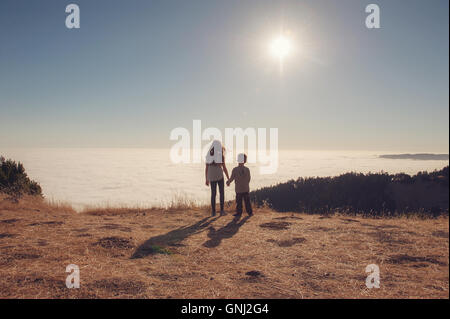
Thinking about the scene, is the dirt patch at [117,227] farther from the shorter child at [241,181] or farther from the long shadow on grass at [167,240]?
the shorter child at [241,181]

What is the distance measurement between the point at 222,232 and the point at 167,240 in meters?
→ 1.48

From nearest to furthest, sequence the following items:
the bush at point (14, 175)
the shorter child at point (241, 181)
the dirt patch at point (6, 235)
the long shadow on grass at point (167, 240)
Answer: the long shadow on grass at point (167, 240) < the dirt patch at point (6, 235) < the shorter child at point (241, 181) < the bush at point (14, 175)

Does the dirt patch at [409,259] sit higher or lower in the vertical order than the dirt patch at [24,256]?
higher

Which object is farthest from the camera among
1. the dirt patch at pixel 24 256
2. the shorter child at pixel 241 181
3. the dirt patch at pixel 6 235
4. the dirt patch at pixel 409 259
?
the shorter child at pixel 241 181

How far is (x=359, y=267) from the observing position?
4523mm

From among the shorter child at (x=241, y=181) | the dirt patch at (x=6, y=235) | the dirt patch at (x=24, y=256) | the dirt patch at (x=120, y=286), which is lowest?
the dirt patch at (x=6, y=235)

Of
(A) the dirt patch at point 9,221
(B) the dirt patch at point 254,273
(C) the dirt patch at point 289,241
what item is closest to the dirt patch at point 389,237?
(C) the dirt patch at point 289,241

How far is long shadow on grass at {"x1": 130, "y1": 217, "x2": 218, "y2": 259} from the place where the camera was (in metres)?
5.68

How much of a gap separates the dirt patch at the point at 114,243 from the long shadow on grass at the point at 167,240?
33cm

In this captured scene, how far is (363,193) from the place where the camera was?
27672 millimetres

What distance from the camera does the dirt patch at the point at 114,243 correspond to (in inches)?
234
